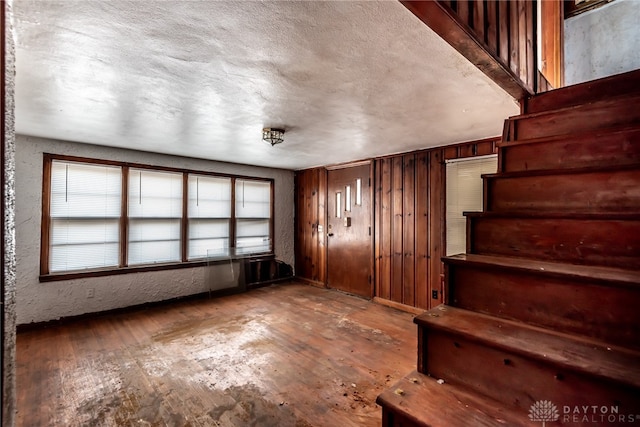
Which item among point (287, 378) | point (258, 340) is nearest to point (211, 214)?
point (258, 340)

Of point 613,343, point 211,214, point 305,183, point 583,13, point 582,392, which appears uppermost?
point 583,13

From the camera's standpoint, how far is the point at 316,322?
365 centimetres

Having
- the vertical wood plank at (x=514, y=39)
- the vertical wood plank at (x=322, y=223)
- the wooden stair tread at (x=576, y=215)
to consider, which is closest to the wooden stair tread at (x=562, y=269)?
the wooden stair tread at (x=576, y=215)

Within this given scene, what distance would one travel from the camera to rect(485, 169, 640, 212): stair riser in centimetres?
131

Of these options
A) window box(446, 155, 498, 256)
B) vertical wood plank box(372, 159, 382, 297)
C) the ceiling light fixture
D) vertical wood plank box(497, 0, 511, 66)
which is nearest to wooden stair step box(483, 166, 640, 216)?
vertical wood plank box(497, 0, 511, 66)

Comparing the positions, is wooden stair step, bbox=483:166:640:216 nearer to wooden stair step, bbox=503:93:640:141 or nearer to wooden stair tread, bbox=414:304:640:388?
wooden stair step, bbox=503:93:640:141

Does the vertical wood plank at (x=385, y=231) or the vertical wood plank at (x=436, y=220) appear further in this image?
the vertical wood plank at (x=385, y=231)

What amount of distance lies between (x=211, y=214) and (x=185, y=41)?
3.66 meters

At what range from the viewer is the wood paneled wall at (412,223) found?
379 centimetres

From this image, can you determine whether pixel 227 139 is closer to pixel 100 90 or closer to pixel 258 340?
pixel 100 90

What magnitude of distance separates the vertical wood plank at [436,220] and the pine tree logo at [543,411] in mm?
2869

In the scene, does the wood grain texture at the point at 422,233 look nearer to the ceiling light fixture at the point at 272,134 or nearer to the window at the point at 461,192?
the window at the point at 461,192

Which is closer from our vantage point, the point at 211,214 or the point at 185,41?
the point at 185,41

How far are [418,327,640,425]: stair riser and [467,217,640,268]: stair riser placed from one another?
58 centimetres
